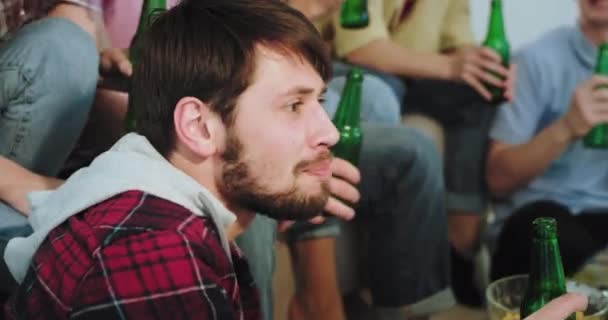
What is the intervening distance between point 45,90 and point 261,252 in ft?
1.13

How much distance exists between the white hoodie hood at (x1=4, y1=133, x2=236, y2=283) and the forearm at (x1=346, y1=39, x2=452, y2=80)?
34.8 inches

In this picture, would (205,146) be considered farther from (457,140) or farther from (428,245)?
(457,140)

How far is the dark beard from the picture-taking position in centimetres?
93

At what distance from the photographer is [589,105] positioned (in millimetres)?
1695

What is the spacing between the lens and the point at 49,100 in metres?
1.15

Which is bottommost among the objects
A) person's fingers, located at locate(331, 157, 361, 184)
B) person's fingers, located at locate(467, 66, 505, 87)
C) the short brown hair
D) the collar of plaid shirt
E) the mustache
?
person's fingers, located at locate(331, 157, 361, 184)

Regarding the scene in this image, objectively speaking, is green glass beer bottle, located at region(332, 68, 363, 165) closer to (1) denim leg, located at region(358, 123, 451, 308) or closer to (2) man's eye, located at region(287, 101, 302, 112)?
(1) denim leg, located at region(358, 123, 451, 308)

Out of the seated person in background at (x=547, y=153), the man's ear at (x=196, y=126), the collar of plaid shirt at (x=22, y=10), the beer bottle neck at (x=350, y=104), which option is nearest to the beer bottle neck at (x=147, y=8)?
the collar of plaid shirt at (x=22, y=10)

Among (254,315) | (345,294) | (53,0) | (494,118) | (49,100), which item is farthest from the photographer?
(494,118)

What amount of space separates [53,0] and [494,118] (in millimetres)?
912

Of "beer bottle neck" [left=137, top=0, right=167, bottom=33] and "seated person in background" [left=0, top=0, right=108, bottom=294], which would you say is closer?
"seated person in background" [left=0, top=0, right=108, bottom=294]

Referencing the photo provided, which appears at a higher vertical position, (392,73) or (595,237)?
(392,73)

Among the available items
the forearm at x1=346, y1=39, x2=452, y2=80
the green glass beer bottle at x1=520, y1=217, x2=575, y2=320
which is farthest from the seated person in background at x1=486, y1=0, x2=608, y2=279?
the green glass beer bottle at x1=520, y1=217, x2=575, y2=320

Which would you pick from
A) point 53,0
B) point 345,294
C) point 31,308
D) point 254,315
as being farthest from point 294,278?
point 31,308
